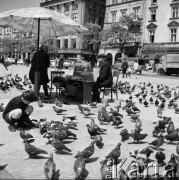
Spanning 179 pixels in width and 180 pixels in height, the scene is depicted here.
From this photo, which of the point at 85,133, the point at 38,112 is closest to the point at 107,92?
the point at 38,112

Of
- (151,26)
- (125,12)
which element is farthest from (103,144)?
(125,12)

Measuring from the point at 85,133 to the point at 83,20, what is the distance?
59.0 metres

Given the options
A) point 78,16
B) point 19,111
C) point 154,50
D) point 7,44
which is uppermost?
point 78,16

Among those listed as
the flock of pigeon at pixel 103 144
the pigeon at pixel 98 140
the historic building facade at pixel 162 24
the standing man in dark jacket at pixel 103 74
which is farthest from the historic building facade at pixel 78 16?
the pigeon at pixel 98 140

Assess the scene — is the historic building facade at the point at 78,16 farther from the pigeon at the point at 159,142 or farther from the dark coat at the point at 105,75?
the pigeon at the point at 159,142

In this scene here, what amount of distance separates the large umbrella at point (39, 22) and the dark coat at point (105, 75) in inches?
58.4

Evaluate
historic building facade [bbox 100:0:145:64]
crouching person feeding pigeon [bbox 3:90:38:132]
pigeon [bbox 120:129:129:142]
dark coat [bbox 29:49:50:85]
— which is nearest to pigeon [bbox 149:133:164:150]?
pigeon [bbox 120:129:129:142]

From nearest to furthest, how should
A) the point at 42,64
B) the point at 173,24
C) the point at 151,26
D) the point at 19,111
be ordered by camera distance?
1. the point at 19,111
2. the point at 42,64
3. the point at 173,24
4. the point at 151,26

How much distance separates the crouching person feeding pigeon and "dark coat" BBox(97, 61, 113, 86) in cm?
367

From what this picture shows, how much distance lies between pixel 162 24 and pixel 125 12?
9.34 metres

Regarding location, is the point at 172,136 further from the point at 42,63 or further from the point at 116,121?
the point at 42,63

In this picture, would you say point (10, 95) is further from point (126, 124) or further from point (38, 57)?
point (126, 124)

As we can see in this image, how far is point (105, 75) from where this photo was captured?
866 cm

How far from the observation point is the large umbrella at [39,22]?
24.3ft
